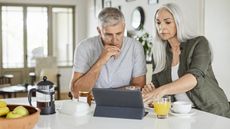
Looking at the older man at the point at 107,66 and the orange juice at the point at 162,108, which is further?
the older man at the point at 107,66

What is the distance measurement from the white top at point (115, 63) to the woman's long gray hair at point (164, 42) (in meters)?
0.15

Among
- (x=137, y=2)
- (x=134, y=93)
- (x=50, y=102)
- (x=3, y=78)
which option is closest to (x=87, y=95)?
(x=50, y=102)

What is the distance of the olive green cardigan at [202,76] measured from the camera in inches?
84.1

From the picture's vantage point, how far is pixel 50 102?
1922 mm

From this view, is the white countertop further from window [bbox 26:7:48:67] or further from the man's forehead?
window [bbox 26:7:48:67]

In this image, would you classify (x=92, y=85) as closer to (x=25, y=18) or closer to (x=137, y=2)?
(x=137, y=2)

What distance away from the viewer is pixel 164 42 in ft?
7.86

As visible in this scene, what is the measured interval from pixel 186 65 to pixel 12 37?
648 centimetres

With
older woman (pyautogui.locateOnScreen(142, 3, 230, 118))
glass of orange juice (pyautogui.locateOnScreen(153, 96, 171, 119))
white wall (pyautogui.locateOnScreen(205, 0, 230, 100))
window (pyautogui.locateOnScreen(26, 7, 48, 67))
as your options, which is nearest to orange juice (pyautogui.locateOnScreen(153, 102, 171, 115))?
glass of orange juice (pyautogui.locateOnScreen(153, 96, 171, 119))

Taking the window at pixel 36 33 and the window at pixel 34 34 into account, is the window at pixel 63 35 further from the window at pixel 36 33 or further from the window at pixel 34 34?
the window at pixel 36 33

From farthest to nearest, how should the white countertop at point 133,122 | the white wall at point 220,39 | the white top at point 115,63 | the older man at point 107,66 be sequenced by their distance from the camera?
the white wall at point 220,39 → the white top at point 115,63 → the older man at point 107,66 → the white countertop at point 133,122

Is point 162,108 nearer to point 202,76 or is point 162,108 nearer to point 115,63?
point 202,76

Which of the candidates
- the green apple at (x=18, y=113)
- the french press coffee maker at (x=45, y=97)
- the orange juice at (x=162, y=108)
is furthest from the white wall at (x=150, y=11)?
the green apple at (x=18, y=113)

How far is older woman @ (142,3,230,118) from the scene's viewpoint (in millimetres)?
2109
